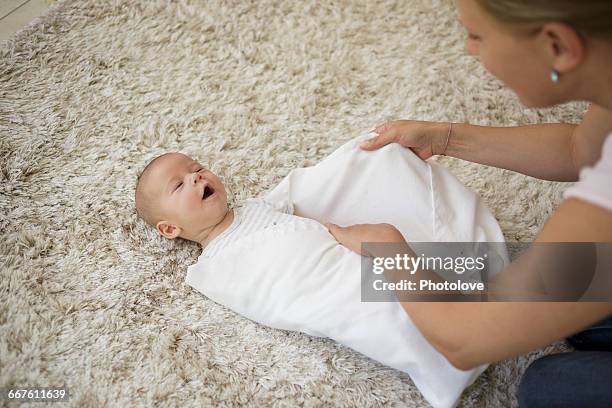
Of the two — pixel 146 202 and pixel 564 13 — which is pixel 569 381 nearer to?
pixel 564 13

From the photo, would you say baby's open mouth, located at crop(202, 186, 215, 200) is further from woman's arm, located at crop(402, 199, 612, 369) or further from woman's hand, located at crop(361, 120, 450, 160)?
woman's arm, located at crop(402, 199, 612, 369)

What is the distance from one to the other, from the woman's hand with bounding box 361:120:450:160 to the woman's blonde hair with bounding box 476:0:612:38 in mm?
503

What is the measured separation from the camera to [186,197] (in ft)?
4.01

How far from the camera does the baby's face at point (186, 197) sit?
4.03ft

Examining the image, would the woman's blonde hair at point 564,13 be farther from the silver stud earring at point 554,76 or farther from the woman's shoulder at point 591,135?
the woman's shoulder at point 591,135

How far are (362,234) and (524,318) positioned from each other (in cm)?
37

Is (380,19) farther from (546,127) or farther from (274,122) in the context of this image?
(546,127)

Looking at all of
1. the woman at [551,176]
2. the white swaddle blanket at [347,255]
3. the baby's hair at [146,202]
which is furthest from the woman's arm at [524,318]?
the baby's hair at [146,202]

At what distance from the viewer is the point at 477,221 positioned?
1197 mm

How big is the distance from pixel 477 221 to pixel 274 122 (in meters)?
0.62

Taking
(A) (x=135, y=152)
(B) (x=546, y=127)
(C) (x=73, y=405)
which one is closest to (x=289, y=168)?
(A) (x=135, y=152)

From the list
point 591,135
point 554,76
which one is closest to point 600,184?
point 554,76

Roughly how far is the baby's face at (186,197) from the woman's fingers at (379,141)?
33 cm

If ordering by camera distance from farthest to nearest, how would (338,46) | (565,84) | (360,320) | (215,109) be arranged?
(338,46)
(215,109)
(360,320)
(565,84)
